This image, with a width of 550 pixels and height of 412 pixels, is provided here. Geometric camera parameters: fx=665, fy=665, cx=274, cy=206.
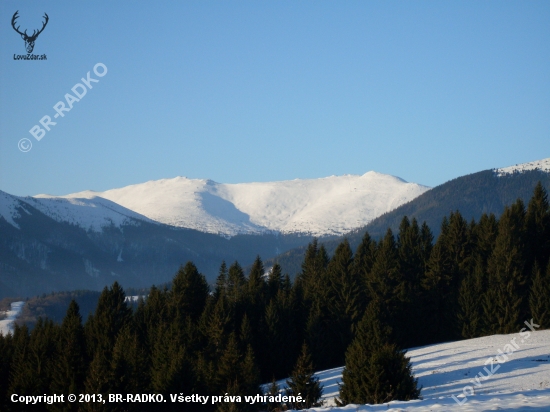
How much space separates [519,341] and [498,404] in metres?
31.7

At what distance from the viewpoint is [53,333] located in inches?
3000

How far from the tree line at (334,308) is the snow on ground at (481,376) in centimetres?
594

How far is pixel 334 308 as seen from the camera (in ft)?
271

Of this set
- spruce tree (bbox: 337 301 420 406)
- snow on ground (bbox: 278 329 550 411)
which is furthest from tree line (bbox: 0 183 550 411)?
spruce tree (bbox: 337 301 420 406)

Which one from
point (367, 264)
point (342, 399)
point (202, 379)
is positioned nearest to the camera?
point (342, 399)

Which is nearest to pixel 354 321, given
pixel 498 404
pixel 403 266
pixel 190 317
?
pixel 403 266

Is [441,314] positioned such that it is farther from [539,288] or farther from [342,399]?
[342,399]

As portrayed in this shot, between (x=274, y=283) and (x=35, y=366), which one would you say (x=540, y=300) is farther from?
(x=35, y=366)

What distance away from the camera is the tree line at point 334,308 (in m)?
67.5

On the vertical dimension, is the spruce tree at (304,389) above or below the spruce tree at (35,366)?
below

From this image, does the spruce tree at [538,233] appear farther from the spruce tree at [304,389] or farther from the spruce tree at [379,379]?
the spruce tree at [379,379]

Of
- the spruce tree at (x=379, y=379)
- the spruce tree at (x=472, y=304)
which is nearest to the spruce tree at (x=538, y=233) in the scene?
the spruce tree at (x=472, y=304)

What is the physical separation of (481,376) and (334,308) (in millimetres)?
40201

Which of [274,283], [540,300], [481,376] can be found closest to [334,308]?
[274,283]
